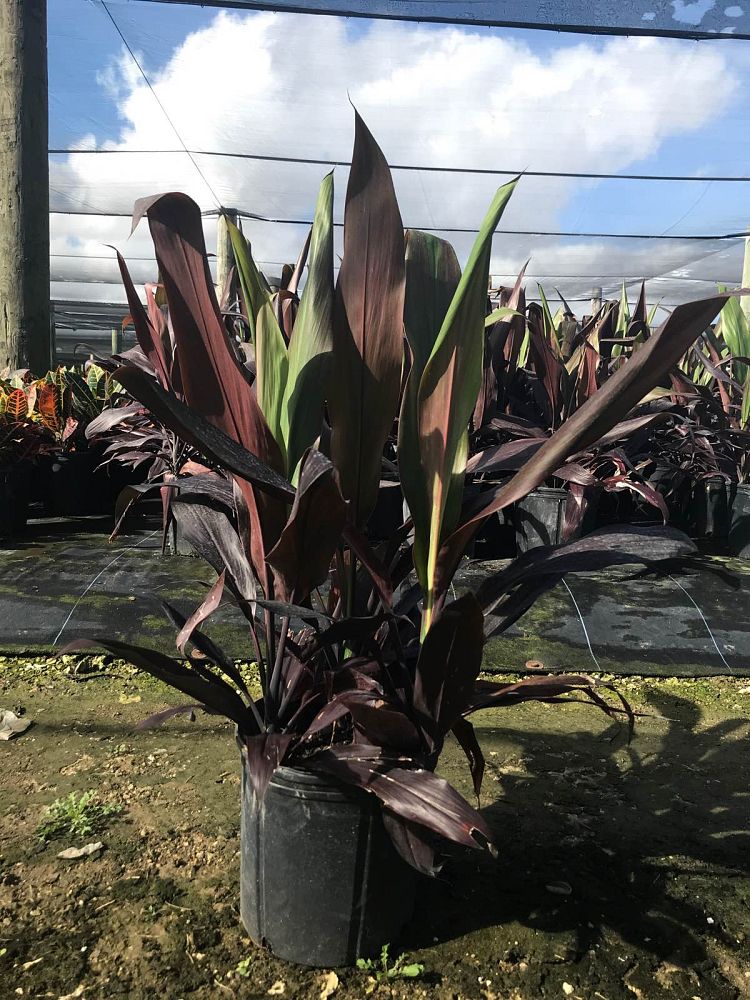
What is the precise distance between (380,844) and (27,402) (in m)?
2.78

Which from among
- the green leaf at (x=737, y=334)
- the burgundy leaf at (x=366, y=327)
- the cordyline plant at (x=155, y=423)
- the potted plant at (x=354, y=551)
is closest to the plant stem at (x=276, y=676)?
the potted plant at (x=354, y=551)

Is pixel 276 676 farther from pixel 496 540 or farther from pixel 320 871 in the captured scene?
pixel 496 540

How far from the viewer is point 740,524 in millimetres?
3230

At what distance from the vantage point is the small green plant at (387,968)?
1.12m

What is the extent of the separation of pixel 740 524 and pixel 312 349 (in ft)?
8.80

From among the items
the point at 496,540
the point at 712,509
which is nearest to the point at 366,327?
the point at 496,540

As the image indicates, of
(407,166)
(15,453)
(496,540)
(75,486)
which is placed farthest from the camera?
(407,166)

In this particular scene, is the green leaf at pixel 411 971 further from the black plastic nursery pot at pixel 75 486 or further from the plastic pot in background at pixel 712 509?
the black plastic nursery pot at pixel 75 486

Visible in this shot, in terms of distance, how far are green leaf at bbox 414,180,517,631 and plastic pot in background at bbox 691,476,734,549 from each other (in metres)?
2.62

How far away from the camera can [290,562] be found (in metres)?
1.00

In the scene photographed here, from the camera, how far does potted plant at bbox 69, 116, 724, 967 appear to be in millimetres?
977

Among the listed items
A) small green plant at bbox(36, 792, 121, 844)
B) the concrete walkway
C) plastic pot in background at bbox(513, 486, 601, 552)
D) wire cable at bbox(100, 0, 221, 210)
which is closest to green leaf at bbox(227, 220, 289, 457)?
small green plant at bbox(36, 792, 121, 844)

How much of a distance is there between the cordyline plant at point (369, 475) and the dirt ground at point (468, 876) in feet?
0.93

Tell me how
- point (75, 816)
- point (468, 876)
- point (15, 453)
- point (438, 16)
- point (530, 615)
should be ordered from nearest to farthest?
point (468, 876), point (75, 816), point (530, 615), point (15, 453), point (438, 16)
